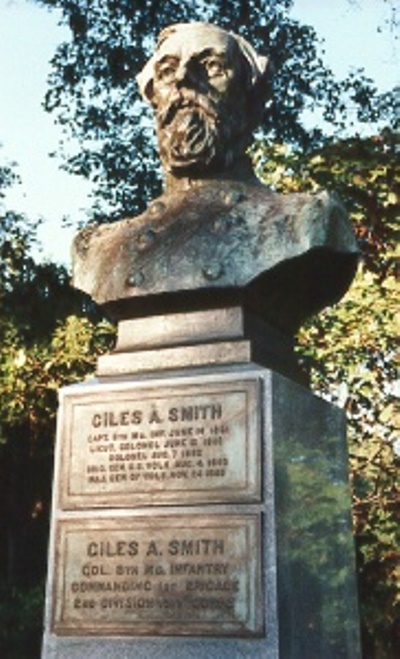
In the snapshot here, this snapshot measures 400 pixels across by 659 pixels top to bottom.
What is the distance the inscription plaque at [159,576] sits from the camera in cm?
380

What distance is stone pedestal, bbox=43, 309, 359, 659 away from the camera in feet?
12.5

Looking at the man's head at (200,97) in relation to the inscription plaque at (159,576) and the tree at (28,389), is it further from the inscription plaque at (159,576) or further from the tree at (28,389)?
the tree at (28,389)

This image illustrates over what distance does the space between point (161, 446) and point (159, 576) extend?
0.56m

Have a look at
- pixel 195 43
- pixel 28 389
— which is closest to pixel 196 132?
pixel 195 43

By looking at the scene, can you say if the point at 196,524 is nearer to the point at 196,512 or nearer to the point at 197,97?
the point at 196,512

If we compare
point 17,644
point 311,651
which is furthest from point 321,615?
point 17,644

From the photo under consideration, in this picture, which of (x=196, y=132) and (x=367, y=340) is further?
(x=367, y=340)

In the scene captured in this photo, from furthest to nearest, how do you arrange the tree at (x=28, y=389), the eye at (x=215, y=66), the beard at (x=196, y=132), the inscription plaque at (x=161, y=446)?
the tree at (x=28, y=389)
the eye at (x=215, y=66)
the beard at (x=196, y=132)
the inscription plaque at (x=161, y=446)

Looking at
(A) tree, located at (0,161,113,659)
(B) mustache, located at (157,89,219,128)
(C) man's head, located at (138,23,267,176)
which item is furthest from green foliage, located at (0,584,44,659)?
(B) mustache, located at (157,89,219,128)

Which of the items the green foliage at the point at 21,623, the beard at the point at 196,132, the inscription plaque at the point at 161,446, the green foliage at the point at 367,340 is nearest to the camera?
the inscription plaque at the point at 161,446

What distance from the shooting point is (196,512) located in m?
3.97

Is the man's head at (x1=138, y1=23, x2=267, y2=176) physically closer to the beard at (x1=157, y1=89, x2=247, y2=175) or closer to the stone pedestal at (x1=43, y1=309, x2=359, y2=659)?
the beard at (x1=157, y1=89, x2=247, y2=175)

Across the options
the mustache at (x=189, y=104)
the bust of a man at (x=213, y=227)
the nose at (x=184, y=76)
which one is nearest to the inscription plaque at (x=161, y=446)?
the bust of a man at (x=213, y=227)

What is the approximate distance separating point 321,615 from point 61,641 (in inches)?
44.9
